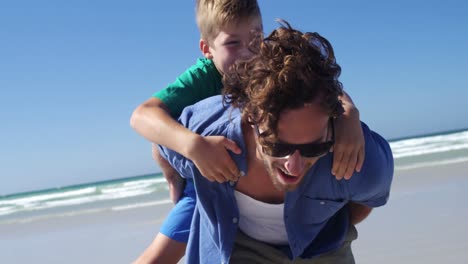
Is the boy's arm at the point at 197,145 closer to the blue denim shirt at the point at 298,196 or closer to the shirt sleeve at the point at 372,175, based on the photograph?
the blue denim shirt at the point at 298,196

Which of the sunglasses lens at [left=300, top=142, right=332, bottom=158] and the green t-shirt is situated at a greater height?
the green t-shirt

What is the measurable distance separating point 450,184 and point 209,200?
6.58m

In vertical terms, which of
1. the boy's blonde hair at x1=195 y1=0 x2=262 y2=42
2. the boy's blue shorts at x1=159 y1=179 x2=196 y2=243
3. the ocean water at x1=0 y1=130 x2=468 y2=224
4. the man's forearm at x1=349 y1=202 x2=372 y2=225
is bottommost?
the ocean water at x1=0 y1=130 x2=468 y2=224

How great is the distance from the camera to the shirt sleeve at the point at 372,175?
2.28 meters

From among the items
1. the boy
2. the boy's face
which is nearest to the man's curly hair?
the boy

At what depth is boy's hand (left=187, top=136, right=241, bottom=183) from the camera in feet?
7.41

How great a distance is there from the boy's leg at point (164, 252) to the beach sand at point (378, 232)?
7.69 ft

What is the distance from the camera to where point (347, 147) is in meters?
2.21

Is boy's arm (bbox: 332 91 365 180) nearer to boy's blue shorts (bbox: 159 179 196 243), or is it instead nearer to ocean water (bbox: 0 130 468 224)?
boy's blue shorts (bbox: 159 179 196 243)

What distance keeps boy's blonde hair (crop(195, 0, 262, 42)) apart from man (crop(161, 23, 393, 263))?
2.41 feet

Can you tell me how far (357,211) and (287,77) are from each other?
101 centimetres

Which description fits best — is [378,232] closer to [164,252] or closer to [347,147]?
[164,252]

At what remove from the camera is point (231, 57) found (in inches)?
119

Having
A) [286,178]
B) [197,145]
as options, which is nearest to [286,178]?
[286,178]
